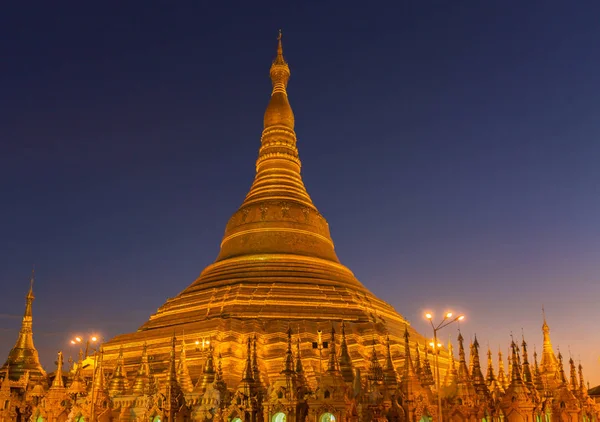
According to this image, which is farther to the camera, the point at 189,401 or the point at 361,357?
the point at 361,357

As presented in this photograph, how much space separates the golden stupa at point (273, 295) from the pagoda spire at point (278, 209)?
9 centimetres

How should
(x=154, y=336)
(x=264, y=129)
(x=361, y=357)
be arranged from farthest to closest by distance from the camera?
(x=264, y=129)
(x=154, y=336)
(x=361, y=357)

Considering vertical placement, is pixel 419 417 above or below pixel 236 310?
below

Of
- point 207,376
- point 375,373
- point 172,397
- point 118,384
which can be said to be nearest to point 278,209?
point 118,384

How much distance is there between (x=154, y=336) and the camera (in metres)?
43.3

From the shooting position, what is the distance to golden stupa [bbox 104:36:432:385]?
134 feet

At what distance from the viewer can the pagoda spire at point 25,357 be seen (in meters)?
49.7

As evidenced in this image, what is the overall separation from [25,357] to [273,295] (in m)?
21.2

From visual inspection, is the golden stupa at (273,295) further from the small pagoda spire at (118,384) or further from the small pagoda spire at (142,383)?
the small pagoda spire at (118,384)

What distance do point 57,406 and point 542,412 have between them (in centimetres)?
2406

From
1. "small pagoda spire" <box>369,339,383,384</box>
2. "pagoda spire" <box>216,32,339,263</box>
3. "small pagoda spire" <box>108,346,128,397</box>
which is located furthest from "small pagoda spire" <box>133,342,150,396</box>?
"pagoda spire" <box>216,32,339,263</box>

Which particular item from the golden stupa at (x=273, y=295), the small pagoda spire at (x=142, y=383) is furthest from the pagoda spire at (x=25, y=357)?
the small pagoda spire at (x=142, y=383)

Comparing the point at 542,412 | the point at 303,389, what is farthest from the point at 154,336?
the point at 542,412

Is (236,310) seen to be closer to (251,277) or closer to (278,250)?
(251,277)
